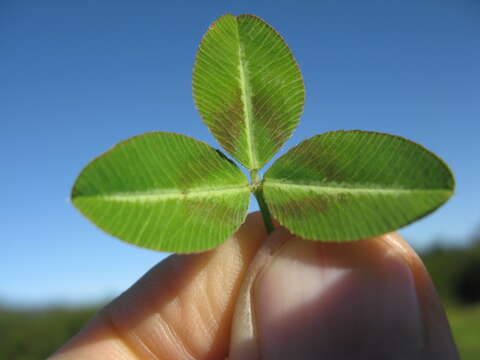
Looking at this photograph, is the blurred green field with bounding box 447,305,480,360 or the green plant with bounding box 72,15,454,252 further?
the blurred green field with bounding box 447,305,480,360

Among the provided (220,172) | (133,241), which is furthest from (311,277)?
(133,241)

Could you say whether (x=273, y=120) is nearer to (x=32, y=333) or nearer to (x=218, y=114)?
(x=218, y=114)

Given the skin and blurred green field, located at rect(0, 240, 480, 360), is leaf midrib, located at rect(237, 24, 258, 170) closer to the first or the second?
the skin

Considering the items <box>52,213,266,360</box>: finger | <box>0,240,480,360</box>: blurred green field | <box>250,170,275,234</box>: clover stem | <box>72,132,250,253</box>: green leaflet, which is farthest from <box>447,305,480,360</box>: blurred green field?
<box>72,132,250,253</box>: green leaflet

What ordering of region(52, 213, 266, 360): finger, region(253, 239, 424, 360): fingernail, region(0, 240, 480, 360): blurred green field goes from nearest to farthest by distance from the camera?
region(253, 239, 424, 360): fingernail < region(52, 213, 266, 360): finger < region(0, 240, 480, 360): blurred green field

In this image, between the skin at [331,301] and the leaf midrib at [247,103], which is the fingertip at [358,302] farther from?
the leaf midrib at [247,103]

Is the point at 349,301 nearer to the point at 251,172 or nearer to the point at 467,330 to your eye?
the point at 251,172

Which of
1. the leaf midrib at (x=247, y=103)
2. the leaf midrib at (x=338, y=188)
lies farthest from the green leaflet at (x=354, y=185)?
the leaf midrib at (x=247, y=103)
